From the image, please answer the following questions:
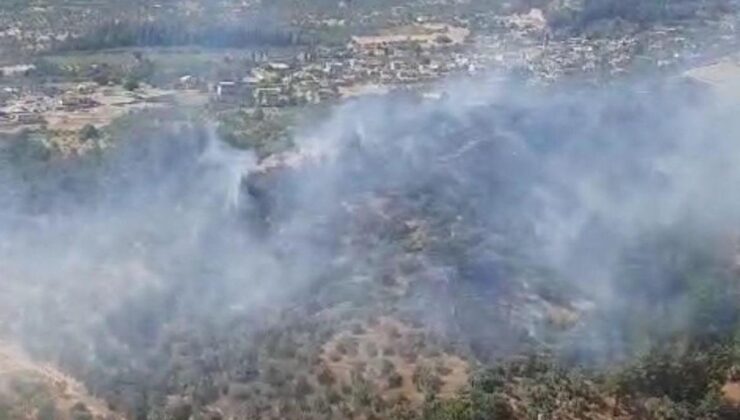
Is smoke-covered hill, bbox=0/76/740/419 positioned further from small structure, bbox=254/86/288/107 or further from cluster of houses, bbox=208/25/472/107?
cluster of houses, bbox=208/25/472/107

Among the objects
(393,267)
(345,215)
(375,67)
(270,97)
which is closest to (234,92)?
(270,97)

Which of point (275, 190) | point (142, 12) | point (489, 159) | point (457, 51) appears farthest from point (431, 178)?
point (142, 12)

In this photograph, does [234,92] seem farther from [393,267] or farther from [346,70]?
[393,267]

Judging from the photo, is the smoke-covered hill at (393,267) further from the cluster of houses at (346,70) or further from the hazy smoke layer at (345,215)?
the cluster of houses at (346,70)

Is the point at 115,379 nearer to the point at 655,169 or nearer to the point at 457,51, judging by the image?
the point at 655,169

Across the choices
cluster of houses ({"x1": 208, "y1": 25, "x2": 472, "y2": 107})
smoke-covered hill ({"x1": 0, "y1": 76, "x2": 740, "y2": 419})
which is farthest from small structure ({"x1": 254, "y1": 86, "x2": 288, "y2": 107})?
smoke-covered hill ({"x1": 0, "y1": 76, "x2": 740, "y2": 419})

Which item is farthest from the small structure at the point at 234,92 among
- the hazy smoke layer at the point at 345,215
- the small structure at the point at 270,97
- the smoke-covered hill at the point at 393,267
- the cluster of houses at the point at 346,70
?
the hazy smoke layer at the point at 345,215

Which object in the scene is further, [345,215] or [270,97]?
[270,97]

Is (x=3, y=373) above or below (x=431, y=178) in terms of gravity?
below
